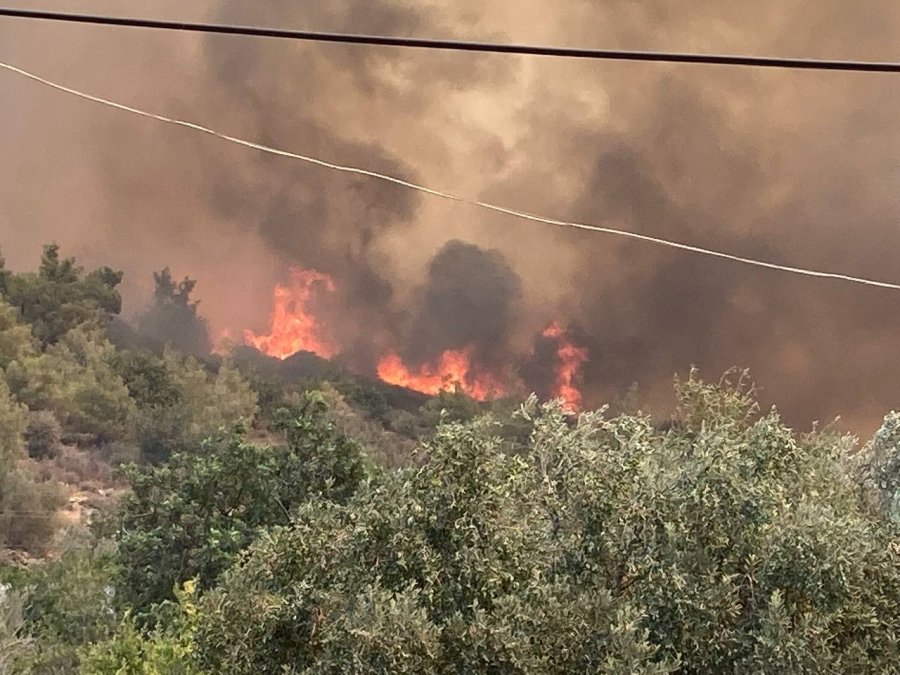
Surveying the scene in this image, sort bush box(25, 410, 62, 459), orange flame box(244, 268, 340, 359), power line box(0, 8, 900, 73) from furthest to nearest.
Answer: orange flame box(244, 268, 340, 359) → bush box(25, 410, 62, 459) → power line box(0, 8, 900, 73)

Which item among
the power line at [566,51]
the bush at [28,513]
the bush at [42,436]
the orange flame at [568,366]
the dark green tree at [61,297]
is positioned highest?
the orange flame at [568,366]

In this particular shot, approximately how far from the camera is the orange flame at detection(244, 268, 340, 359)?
2661 cm

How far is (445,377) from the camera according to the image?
26.2m

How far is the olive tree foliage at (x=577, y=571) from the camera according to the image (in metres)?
6.89

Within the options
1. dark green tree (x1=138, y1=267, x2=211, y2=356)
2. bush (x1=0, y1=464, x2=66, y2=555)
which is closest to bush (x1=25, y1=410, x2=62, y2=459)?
bush (x1=0, y1=464, x2=66, y2=555)

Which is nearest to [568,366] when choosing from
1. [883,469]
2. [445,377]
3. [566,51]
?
[445,377]

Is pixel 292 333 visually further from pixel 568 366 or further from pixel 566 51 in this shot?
pixel 566 51

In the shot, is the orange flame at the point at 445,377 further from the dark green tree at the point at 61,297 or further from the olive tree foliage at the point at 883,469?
the olive tree foliage at the point at 883,469

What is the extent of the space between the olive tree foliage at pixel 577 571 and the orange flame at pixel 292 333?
18407 mm

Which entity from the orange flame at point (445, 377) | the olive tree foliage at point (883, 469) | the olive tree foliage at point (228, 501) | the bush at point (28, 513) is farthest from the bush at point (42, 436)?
the olive tree foliage at point (883, 469)

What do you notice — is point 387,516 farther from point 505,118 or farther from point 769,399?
point 505,118

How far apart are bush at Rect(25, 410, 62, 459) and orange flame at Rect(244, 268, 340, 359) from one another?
6198 mm

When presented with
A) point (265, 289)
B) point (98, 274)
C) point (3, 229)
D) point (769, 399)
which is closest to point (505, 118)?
point (265, 289)

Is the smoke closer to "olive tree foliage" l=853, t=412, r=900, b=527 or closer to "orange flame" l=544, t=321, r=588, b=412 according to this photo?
"orange flame" l=544, t=321, r=588, b=412
